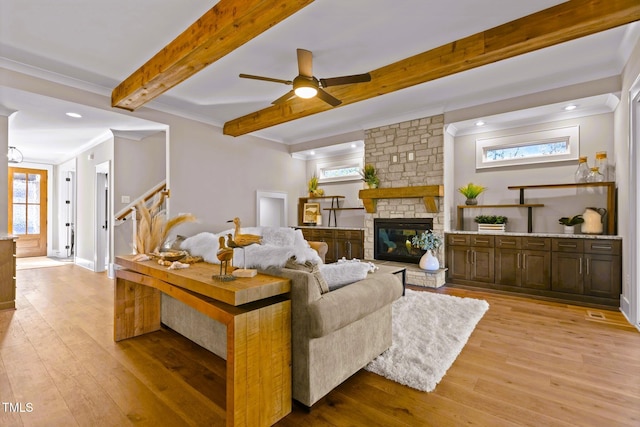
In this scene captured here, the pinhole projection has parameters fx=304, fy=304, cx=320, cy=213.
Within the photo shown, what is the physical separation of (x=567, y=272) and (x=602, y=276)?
34 centimetres

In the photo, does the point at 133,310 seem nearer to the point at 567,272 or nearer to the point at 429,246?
the point at 429,246

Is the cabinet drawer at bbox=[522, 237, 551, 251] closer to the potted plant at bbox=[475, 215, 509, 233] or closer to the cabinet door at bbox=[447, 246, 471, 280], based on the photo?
the potted plant at bbox=[475, 215, 509, 233]

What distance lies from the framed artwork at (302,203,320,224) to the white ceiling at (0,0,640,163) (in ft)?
8.27

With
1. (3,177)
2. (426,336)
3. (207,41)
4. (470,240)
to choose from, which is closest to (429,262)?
(470,240)

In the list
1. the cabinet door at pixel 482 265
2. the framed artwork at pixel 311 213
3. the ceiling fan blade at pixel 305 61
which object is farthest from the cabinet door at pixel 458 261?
the ceiling fan blade at pixel 305 61

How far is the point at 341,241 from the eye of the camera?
249 inches

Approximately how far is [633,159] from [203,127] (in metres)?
5.85

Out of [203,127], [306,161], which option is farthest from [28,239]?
[306,161]

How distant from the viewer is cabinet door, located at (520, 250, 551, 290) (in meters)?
4.21

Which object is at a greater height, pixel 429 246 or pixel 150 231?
pixel 150 231

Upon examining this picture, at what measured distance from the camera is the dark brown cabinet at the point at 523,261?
4.23 m

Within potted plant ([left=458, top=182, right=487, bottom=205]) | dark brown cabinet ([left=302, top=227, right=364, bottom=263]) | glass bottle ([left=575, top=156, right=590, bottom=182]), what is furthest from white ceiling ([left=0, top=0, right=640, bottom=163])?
dark brown cabinet ([left=302, top=227, right=364, bottom=263])

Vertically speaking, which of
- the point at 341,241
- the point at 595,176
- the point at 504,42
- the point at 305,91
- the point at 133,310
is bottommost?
the point at 133,310

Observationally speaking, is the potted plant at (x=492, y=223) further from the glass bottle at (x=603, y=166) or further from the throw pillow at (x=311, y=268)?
the throw pillow at (x=311, y=268)
